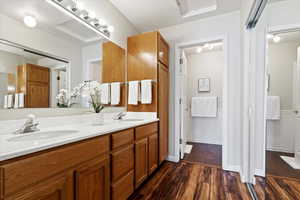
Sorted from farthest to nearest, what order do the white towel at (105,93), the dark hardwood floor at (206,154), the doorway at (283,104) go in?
1. the dark hardwood floor at (206,154)
2. the white towel at (105,93)
3. the doorway at (283,104)

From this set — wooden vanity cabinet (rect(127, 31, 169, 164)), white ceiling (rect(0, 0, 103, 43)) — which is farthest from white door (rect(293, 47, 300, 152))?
white ceiling (rect(0, 0, 103, 43))

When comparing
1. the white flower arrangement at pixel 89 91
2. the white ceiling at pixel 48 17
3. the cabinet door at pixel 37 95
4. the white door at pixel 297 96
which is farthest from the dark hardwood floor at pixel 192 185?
the white ceiling at pixel 48 17

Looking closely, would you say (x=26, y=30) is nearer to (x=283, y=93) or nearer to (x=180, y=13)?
(x=180, y=13)

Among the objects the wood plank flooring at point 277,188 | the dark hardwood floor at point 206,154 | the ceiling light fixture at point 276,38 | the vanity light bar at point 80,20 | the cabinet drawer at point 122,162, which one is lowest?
the dark hardwood floor at point 206,154

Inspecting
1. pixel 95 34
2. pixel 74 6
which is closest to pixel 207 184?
pixel 95 34

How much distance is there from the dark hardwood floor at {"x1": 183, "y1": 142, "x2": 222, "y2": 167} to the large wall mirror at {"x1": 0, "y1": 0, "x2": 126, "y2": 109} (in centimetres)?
212

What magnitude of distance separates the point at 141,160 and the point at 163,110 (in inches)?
36.7

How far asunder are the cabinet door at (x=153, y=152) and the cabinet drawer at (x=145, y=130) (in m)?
0.08

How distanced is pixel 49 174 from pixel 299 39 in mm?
2359

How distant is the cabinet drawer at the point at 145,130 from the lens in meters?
1.53

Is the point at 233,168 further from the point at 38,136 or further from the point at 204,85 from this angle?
the point at 38,136

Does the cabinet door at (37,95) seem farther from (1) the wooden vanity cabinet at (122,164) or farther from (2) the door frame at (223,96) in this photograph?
(2) the door frame at (223,96)

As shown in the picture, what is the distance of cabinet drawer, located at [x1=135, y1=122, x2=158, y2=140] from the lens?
5.01 feet

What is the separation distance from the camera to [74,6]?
4.84ft
